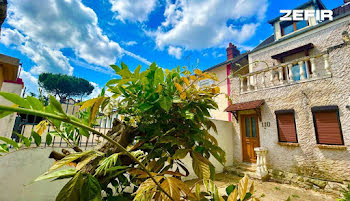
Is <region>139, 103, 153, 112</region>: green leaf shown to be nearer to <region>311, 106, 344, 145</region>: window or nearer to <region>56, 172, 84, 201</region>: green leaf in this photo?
<region>56, 172, 84, 201</region>: green leaf

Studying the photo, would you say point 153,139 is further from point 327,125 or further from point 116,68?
point 327,125

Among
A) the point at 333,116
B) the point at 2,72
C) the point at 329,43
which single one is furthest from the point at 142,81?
the point at 329,43

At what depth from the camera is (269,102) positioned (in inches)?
253

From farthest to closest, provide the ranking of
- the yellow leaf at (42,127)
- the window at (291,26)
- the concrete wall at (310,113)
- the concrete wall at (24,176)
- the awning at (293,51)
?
the window at (291,26) → the awning at (293,51) → the concrete wall at (310,113) → the concrete wall at (24,176) → the yellow leaf at (42,127)

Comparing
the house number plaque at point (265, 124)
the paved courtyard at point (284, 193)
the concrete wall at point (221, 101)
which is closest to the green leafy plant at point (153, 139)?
the paved courtyard at point (284, 193)

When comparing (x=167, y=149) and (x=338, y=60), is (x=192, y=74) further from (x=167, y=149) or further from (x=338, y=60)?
(x=338, y=60)

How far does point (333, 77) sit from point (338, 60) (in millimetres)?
602

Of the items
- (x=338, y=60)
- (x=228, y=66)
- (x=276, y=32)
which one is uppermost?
(x=276, y=32)

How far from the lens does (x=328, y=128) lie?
5.02m

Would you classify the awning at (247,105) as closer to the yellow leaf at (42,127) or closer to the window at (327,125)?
the window at (327,125)

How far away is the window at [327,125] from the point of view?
16.0 feet

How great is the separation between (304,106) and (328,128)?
0.94 meters

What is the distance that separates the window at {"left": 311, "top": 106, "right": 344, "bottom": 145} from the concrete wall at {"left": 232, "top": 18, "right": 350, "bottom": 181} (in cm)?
11

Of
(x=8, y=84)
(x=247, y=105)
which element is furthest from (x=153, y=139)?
(x=247, y=105)
